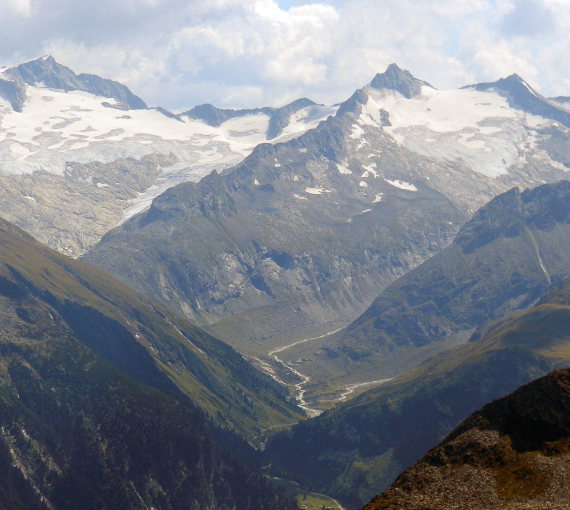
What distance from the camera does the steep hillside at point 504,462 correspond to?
138875 millimetres

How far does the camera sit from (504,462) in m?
149

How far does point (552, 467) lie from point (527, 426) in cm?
1402

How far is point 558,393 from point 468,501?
3217cm

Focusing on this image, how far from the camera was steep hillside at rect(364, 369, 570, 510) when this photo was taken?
13888 cm

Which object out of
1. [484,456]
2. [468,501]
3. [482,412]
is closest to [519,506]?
[468,501]

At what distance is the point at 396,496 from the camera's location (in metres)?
145

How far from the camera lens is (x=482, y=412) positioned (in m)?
166

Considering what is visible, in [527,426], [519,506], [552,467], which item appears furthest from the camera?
[527,426]

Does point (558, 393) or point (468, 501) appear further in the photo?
point (558, 393)

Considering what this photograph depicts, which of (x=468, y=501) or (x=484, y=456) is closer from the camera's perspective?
(x=468, y=501)

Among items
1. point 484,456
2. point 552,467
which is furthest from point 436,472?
point 552,467

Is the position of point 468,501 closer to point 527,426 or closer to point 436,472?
point 436,472

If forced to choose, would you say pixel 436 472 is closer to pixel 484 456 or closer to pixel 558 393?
pixel 484 456

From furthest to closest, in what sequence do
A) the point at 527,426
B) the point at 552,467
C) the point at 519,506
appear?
the point at 527,426, the point at 552,467, the point at 519,506
